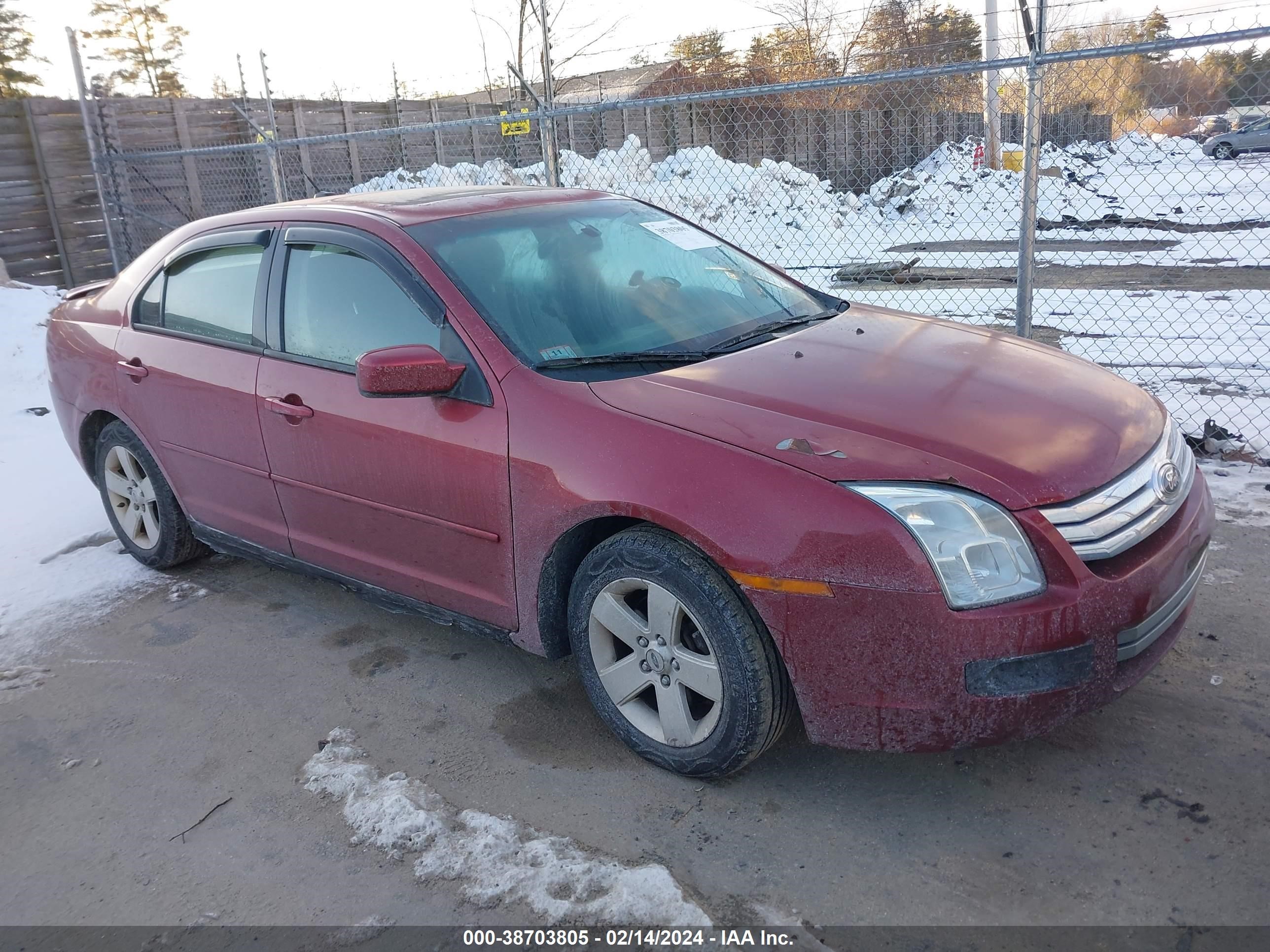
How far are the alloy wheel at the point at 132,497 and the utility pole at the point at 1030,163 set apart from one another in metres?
4.53

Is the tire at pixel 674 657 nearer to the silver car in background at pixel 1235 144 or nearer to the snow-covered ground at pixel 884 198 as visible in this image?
the snow-covered ground at pixel 884 198

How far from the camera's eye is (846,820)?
272 cm

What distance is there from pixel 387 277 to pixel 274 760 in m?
1.65

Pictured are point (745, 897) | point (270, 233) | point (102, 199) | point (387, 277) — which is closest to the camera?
point (745, 897)

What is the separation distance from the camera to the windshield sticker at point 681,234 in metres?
4.00

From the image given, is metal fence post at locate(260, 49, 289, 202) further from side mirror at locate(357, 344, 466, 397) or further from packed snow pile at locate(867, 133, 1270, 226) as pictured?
packed snow pile at locate(867, 133, 1270, 226)

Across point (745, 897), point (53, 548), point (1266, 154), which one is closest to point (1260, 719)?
point (745, 897)

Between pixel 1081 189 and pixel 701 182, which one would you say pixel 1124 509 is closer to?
pixel 701 182

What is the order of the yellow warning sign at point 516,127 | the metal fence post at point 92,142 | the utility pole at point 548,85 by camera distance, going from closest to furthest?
the utility pole at point 548,85 → the yellow warning sign at point 516,127 → the metal fence post at point 92,142

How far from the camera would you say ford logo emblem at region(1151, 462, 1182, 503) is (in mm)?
2781

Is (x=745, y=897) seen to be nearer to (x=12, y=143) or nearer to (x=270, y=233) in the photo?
(x=270, y=233)

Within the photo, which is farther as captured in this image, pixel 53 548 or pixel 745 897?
pixel 53 548

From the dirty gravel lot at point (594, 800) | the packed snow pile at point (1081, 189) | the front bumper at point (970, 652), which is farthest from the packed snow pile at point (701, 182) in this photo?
the front bumper at point (970, 652)

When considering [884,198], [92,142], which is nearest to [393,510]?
[92,142]
